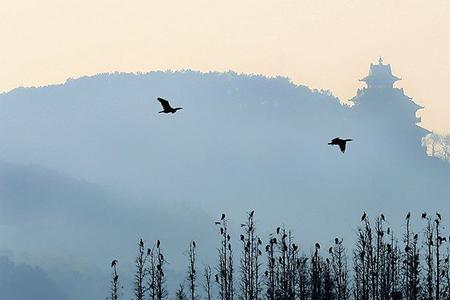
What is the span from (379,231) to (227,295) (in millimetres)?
14584

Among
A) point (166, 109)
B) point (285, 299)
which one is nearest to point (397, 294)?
point (285, 299)

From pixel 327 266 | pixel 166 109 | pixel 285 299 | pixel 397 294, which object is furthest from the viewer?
pixel 327 266

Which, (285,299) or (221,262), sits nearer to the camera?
(285,299)

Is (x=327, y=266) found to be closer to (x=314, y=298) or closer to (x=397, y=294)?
(x=314, y=298)

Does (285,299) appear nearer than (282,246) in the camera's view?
Yes

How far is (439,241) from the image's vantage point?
73188 mm

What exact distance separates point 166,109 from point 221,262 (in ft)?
169

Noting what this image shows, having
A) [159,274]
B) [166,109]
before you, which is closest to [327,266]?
[159,274]

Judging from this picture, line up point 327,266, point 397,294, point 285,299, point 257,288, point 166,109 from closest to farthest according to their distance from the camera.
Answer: point 166,109, point 397,294, point 285,299, point 257,288, point 327,266

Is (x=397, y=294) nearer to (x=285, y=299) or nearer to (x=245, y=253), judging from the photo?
(x=285, y=299)

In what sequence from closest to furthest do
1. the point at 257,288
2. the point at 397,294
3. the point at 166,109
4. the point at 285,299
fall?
the point at 166,109 < the point at 397,294 < the point at 285,299 < the point at 257,288

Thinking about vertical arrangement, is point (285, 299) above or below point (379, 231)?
below

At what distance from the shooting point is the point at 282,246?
82.1m

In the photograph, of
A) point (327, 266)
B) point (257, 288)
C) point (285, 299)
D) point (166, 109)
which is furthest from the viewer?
point (327, 266)
